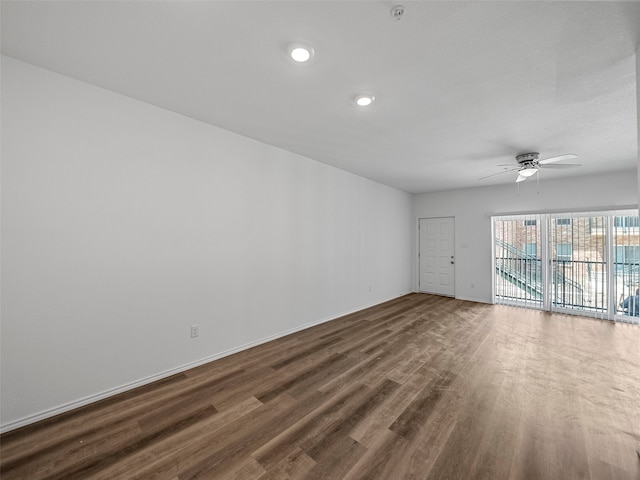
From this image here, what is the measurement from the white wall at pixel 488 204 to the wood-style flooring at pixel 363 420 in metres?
2.64

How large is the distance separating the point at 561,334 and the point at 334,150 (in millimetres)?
4429

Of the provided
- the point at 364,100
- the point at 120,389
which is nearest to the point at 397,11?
the point at 364,100

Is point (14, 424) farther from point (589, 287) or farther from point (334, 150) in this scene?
point (589, 287)

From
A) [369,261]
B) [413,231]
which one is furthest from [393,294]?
[413,231]

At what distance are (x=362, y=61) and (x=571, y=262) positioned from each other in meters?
5.93

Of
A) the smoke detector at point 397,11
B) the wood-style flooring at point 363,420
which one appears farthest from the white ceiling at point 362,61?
the wood-style flooring at point 363,420

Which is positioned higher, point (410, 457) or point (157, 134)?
point (157, 134)

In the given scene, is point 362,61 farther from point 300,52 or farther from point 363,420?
point 363,420

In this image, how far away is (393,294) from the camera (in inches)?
245

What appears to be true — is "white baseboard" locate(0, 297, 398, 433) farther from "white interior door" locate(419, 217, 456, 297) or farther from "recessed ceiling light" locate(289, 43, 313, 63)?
"white interior door" locate(419, 217, 456, 297)

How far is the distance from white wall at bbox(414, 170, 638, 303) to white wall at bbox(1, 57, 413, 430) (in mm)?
4344

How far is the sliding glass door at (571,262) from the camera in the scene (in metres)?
4.57

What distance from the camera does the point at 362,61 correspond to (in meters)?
1.83

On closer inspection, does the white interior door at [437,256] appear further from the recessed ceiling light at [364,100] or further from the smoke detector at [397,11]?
the smoke detector at [397,11]
